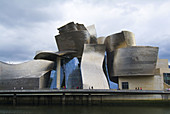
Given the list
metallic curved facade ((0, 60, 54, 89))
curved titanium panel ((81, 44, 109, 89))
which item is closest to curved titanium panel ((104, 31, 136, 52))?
curved titanium panel ((81, 44, 109, 89))

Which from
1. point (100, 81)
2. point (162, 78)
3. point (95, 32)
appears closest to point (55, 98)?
point (100, 81)

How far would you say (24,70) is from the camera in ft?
121

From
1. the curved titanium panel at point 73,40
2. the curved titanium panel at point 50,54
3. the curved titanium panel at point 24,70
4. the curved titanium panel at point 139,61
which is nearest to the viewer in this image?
the curved titanium panel at point 139,61

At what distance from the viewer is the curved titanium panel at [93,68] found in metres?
32.1

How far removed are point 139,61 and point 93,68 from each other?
27.6 feet

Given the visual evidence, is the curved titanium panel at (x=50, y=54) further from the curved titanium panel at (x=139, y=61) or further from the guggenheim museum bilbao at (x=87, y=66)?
the curved titanium panel at (x=139, y=61)

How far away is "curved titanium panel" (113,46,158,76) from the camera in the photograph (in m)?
35.5

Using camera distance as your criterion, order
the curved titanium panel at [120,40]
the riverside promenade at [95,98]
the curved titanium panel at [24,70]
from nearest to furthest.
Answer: the riverside promenade at [95,98]
the curved titanium panel at [24,70]
the curved titanium panel at [120,40]

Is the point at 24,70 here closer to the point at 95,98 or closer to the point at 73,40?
the point at 73,40

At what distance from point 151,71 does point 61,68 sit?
16.9 m

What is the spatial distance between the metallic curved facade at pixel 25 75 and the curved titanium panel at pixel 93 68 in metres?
8.13

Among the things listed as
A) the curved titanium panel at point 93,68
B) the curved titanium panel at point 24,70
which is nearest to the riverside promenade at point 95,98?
the curved titanium panel at point 93,68

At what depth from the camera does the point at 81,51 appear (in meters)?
38.4

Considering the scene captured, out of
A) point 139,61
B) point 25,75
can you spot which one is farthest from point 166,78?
point 25,75
